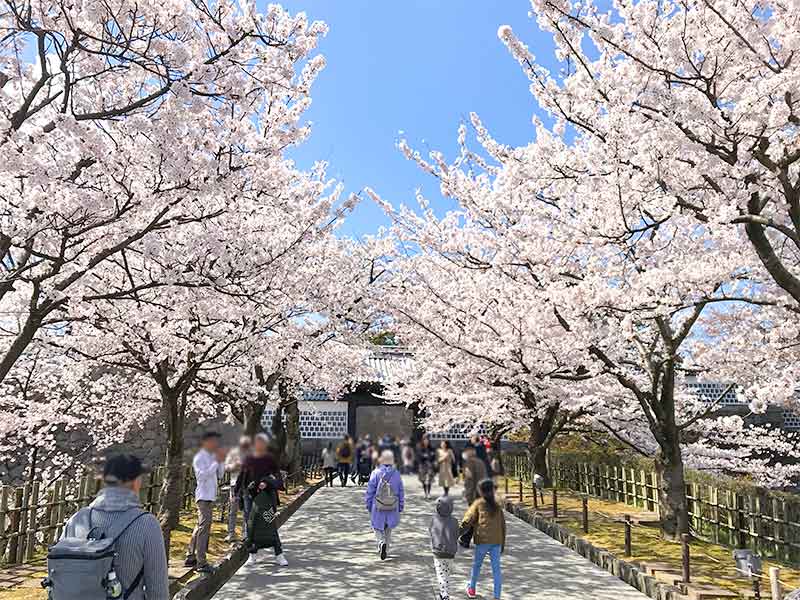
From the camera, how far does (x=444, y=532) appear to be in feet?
23.9

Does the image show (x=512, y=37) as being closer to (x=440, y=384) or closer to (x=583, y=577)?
(x=583, y=577)

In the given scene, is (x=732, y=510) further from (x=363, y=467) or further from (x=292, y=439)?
(x=363, y=467)

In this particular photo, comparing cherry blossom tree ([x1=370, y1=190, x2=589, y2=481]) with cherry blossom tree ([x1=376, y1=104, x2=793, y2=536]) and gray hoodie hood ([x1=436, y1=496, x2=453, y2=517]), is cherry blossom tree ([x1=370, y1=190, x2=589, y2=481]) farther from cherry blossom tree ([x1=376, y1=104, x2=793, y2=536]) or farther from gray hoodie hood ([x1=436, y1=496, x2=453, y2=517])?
gray hoodie hood ([x1=436, y1=496, x2=453, y2=517])

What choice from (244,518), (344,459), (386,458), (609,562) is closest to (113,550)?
(386,458)

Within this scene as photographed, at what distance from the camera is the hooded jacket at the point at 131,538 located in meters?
3.36

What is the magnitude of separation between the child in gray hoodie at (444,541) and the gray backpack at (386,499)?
2.14 metres

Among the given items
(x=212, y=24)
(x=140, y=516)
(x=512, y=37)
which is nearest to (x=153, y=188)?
(x=212, y=24)

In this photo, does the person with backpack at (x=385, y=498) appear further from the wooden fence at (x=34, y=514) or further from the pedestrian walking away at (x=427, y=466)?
the pedestrian walking away at (x=427, y=466)

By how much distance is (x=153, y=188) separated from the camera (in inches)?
257

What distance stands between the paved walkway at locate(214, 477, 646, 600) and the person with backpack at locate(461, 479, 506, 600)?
42 centimetres

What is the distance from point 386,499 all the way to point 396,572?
1.05 metres

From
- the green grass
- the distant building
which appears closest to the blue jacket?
the green grass

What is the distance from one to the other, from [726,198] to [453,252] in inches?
200

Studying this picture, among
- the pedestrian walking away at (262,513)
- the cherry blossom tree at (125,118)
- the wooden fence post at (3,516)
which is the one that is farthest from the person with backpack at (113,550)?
the wooden fence post at (3,516)
